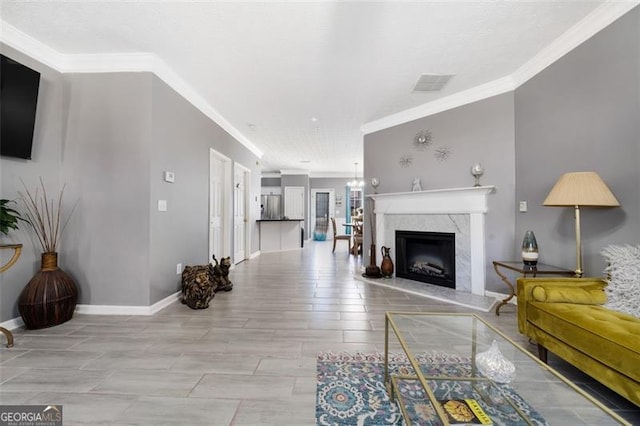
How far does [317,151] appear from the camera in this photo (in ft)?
22.5

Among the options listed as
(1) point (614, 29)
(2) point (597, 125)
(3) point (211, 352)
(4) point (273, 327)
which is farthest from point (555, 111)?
(3) point (211, 352)

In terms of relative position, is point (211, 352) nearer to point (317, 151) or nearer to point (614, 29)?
point (614, 29)

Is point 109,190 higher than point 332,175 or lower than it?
lower

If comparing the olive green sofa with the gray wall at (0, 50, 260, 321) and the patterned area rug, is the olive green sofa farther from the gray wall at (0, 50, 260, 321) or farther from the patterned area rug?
the gray wall at (0, 50, 260, 321)

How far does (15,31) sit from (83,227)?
1.82m

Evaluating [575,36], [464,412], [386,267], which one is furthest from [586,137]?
[386,267]

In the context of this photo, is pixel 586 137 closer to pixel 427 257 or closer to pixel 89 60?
pixel 427 257

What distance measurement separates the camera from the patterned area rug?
1.25m

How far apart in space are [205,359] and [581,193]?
3.14 m

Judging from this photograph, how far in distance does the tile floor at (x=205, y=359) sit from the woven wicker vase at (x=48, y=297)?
0.11 meters

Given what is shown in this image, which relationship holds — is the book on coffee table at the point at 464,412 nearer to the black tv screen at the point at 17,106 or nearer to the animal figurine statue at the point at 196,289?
the animal figurine statue at the point at 196,289

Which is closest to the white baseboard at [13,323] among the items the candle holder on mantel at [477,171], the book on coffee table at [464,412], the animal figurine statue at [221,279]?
the animal figurine statue at [221,279]

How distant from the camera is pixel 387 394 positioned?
5.11 ft

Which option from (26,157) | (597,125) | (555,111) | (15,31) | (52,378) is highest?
(15,31)
